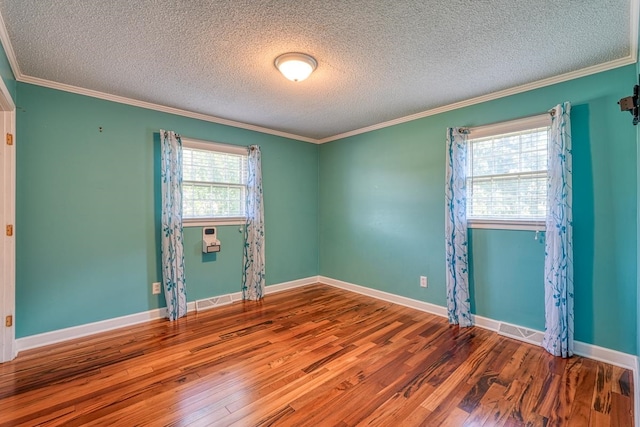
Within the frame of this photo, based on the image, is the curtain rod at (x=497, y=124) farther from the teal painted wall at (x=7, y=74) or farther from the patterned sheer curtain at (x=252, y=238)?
the teal painted wall at (x=7, y=74)

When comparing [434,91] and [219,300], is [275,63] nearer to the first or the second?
[434,91]

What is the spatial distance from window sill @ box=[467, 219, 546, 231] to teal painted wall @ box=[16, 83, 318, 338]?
3.14 meters

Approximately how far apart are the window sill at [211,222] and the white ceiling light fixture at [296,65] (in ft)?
7.30

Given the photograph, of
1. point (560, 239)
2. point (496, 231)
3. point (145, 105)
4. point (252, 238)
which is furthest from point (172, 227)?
point (560, 239)

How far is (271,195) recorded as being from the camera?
4.50 m

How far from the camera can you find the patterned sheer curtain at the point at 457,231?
3.19 meters

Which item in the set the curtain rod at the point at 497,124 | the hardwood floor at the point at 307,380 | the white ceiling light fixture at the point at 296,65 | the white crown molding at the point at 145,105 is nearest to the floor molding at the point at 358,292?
the hardwood floor at the point at 307,380

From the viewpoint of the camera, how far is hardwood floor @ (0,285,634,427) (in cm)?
182

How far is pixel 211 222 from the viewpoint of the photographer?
3.85 m

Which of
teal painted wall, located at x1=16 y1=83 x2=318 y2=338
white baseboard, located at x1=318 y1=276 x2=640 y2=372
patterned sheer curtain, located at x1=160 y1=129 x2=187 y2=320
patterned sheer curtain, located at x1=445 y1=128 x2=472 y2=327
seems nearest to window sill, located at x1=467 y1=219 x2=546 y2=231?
patterned sheer curtain, located at x1=445 y1=128 x2=472 y2=327

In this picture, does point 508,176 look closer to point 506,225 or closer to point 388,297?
point 506,225

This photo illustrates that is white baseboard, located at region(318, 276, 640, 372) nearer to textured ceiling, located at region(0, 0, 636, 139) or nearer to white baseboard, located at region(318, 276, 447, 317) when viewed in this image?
white baseboard, located at region(318, 276, 447, 317)

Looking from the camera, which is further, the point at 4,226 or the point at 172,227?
the point at 172,227

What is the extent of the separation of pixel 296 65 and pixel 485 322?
3206mm
